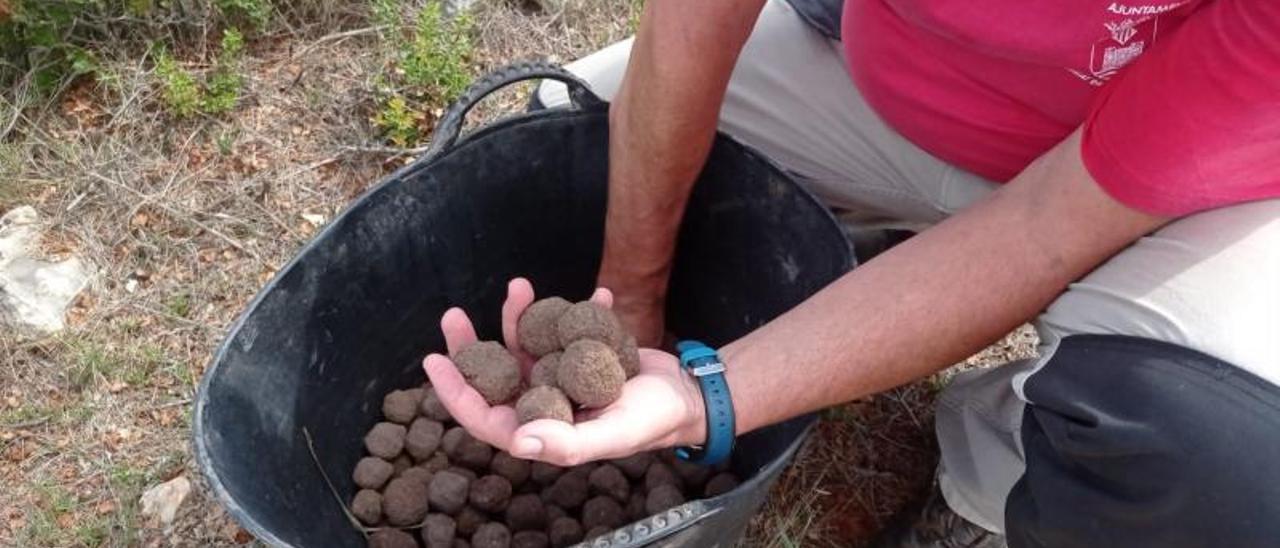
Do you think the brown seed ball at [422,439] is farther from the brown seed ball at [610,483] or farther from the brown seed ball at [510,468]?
the brown seed ball at [610,483]

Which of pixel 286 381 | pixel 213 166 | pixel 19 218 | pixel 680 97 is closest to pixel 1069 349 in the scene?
pixel 680 97

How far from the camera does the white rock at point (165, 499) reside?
57.2 inches

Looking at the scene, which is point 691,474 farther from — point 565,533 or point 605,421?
point 605,421

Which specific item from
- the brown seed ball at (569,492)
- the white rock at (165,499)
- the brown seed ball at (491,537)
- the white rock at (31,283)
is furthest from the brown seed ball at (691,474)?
the white rock at (31,283)

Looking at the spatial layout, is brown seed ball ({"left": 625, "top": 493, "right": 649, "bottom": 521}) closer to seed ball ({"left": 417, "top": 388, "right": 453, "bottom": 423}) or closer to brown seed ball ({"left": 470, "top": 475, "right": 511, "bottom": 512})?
brown seed ball ({"left": 470, "top": 475, "right": 511, "bottom": 512})

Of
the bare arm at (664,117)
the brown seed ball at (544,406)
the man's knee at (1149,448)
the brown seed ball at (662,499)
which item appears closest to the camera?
the man's knee at (1149,448)

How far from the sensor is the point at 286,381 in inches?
48.0

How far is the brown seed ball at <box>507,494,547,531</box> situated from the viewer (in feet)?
4.40

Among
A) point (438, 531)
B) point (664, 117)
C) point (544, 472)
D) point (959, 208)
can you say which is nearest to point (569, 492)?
point (544, 472)

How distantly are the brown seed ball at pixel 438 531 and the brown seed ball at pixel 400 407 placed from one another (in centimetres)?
15

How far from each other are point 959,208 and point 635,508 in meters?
0.52

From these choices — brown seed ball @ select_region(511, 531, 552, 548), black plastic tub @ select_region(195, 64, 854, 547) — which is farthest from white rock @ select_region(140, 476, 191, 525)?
brown seed ball @ select_region(511, 531, 552, 548)

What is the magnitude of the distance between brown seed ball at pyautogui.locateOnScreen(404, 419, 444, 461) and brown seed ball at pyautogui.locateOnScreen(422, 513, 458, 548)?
90mm

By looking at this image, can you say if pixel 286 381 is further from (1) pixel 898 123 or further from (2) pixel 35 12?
(2) pixel 35 12
